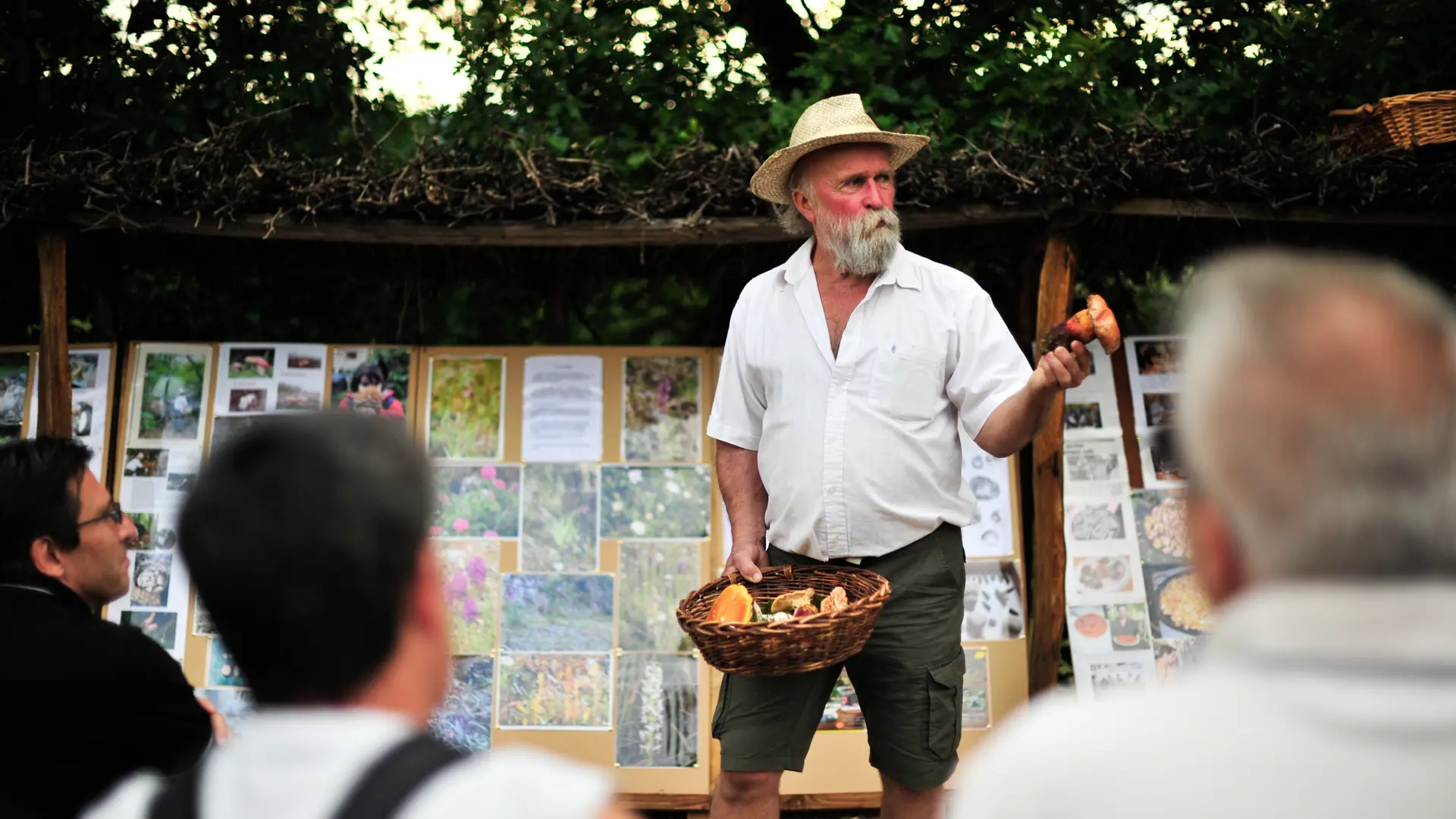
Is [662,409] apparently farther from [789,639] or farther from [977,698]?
[789,639]

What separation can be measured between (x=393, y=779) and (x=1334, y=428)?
34.5 inches

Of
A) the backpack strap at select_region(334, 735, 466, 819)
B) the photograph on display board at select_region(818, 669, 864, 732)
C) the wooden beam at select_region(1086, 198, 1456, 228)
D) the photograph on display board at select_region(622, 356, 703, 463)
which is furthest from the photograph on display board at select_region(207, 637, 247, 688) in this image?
the backpack strap at select_region(334, 735, 466, 819)

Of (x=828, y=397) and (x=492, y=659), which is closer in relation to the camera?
(x=828, y=397)

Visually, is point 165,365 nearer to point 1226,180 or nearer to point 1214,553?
point 1226,180

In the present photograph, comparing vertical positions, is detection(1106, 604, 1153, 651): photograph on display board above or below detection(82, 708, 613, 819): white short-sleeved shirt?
below

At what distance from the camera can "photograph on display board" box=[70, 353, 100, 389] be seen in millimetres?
5285

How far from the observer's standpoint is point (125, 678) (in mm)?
2146

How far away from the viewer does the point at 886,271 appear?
3.55 meters

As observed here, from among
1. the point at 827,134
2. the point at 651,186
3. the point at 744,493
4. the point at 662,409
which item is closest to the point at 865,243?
the point at 827,134

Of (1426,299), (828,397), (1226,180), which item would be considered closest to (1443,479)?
(1426,299)

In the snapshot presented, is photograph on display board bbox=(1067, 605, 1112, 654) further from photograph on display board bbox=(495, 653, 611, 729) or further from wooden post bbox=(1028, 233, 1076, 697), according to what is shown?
photograph on display board bbox=(495, 653, 611, 729)

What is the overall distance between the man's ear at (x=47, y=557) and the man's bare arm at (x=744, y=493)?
1.75 meters

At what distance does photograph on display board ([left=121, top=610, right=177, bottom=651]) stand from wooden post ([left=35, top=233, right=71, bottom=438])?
828mm

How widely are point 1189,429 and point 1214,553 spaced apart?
117 millimetres
